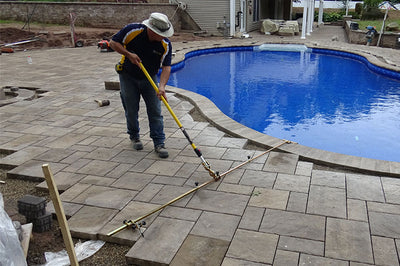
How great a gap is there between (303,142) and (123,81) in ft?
10.6

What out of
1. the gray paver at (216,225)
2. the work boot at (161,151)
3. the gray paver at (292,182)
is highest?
the work boot at (161,151)

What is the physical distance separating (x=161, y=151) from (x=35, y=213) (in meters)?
1.51

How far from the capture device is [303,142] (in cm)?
551

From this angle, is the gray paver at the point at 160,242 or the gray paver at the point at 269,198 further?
the gray paver at the point at 269,198

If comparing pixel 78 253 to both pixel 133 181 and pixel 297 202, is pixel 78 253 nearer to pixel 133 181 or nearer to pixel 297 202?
pixel 133 181

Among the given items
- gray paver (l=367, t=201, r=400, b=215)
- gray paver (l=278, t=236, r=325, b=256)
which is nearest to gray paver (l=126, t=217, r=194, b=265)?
gray paver (l=278, t=236, r=325, b=256)

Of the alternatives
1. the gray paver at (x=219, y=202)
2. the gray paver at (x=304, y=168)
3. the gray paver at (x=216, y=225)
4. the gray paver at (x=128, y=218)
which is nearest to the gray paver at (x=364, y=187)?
the gray paver at (x=304, y=168)

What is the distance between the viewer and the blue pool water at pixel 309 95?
18.7 ft

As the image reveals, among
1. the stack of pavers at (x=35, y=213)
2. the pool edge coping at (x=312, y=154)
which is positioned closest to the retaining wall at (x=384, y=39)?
the pool edge coping at (x=312, y=154)

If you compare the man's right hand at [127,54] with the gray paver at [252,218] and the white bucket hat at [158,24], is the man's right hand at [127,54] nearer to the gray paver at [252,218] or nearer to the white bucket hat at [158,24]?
the white bucket hat at [158,24]

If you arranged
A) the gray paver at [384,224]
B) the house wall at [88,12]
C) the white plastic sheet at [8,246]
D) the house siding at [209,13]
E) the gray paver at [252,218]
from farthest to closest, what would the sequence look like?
the house wall at [88,12]
the house siding at [209,13]
the gray paver at [252,218]
the gray paver at [384,224]
the white plastic sheet at [8,246]

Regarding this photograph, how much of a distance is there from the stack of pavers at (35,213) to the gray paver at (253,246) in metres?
1.43

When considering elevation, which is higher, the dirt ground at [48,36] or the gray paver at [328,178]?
the dirt ground at [48,36]

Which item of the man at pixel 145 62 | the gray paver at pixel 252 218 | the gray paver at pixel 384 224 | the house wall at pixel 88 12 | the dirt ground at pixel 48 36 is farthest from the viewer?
the house wall at pixel 88 12
